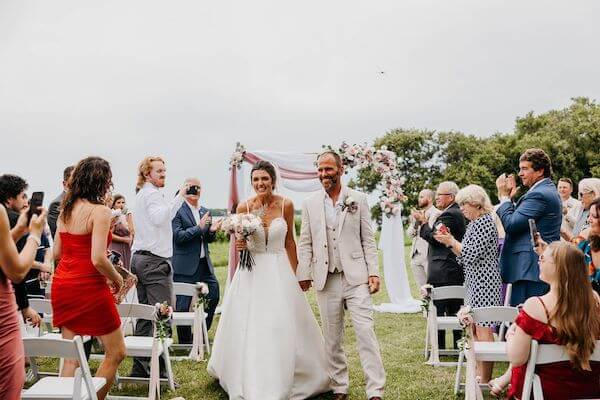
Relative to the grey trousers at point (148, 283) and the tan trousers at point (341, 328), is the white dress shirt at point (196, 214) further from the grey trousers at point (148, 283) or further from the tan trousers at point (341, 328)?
the tan trousers at point (341, 328)

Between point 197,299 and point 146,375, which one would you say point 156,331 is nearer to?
point 146,375

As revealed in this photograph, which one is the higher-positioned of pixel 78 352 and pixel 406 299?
Answer: pixel 78 352

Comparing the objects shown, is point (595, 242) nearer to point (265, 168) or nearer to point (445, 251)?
point (265, 168)

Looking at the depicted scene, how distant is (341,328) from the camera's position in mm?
6293

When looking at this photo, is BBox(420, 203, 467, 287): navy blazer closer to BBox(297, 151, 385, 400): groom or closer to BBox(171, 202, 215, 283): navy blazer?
BBox(297, 151, 385, 400): groom

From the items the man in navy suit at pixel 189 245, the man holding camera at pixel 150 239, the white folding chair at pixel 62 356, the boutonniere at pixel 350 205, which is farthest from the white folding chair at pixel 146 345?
the man in navy suit at pixel 189 245

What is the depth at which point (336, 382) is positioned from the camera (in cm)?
628

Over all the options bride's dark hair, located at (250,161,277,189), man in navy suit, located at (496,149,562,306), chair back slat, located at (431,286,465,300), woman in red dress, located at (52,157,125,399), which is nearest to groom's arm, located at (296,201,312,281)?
bride's dark hair, located at (250,161,277,189)

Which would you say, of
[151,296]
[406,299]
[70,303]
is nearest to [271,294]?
[151,296]

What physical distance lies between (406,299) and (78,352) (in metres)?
10.1

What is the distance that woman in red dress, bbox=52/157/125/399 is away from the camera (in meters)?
4.69

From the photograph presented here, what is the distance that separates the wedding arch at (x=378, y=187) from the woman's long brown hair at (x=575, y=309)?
12.6 ft

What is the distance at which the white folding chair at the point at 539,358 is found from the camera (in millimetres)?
3818

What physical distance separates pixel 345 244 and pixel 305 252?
469 mm
